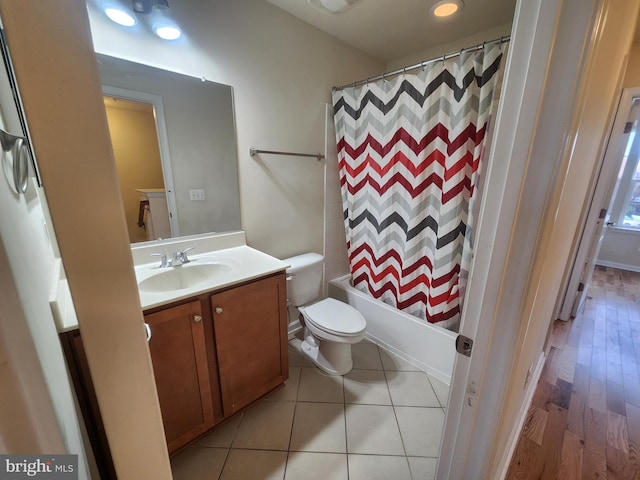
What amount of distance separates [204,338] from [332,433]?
86 centimetres

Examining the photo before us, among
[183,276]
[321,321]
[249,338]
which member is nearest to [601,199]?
[321,321]

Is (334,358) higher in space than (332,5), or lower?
lower

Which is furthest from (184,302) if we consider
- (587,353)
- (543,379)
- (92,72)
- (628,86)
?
(628,86)

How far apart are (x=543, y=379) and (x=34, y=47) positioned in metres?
2.59

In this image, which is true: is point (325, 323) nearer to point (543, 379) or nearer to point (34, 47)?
point (543, 379)

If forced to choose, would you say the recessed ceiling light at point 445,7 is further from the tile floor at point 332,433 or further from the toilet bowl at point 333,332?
the tile floor at point 332,433

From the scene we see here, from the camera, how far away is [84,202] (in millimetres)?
338

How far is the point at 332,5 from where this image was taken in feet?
4.94

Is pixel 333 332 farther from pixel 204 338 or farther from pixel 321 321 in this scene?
pixel 204 338

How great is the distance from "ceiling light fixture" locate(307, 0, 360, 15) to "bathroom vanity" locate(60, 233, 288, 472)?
1453 mm

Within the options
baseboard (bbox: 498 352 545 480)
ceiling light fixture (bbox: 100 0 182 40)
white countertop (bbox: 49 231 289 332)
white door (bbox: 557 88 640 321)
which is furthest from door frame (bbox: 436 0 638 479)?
white door (bbox: 557 88 640 321)

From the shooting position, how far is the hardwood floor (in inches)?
50.2

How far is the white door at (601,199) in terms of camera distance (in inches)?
83.7

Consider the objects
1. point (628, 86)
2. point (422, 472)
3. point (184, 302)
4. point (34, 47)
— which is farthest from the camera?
point (628, 86)
